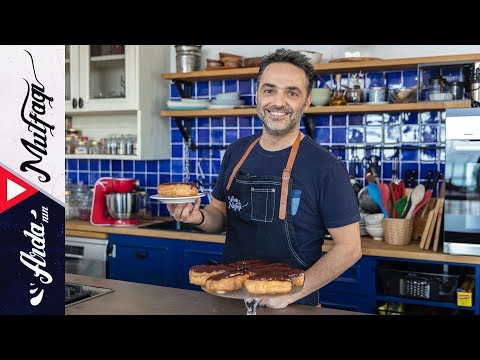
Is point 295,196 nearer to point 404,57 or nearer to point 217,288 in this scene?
point 217,288

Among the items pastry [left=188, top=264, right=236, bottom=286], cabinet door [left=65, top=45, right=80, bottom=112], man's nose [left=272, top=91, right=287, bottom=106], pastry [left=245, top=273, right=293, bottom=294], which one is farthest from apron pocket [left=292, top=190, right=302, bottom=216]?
cabinet door [left=65, top=45, right=80, bottom=112]

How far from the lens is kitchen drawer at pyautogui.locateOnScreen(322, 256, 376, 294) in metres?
3.08

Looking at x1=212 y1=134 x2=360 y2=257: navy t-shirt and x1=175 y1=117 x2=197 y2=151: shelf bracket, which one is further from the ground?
x1=175 y1=117 x2=197 y2=151: shelf bracket

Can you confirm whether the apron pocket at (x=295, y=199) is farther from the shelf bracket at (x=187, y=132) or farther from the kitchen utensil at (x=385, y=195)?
the shelf bracket at (x=187, y=132)

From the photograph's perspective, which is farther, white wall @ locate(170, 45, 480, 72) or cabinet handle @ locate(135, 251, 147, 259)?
cabinet handle @ locate(135, 251, 147, 259)

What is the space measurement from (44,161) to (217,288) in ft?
2.34

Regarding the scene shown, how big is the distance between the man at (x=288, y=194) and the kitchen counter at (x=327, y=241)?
93cm

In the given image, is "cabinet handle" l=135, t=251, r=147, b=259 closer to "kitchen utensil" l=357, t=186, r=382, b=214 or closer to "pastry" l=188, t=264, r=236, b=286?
"kitchen utensil" l=357, t=186, r=382, b=214

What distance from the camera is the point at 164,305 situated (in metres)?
1.84

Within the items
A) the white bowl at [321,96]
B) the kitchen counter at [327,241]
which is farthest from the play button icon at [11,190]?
the white bowl at [321,96]

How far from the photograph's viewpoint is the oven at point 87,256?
3932 mm

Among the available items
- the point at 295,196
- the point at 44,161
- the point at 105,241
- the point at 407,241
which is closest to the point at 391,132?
the point at 407,241

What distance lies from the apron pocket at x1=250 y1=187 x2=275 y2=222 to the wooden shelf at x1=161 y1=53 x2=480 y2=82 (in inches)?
61.4

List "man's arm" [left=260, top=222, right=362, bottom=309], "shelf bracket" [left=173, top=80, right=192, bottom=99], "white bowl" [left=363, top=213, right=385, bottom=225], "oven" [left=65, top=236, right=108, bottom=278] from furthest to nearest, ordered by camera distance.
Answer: "shelf bracket" [left=173, top=80, right=192, bottom=99], "oven" [left=65, top=236, right=108, bottom=278], "white bowl" [left=363, top=213, right=385, bottom=225], "man's arm" [left=260, top=222, right=362, bottom=309]
